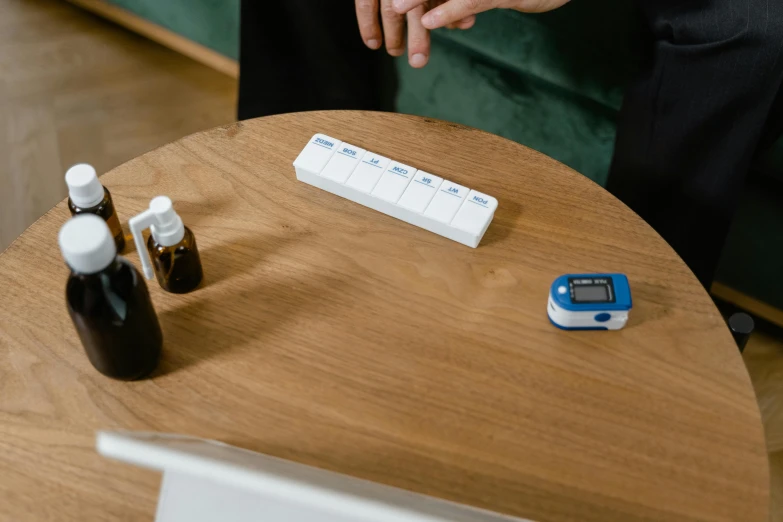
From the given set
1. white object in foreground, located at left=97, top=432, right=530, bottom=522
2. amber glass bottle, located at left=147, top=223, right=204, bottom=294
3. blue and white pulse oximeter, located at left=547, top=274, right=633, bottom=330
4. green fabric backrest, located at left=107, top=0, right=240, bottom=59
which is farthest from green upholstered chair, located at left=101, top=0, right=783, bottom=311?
white object in foreground, located at left=97, top=432, right=530, bottom=522

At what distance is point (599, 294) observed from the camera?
0.64 metres

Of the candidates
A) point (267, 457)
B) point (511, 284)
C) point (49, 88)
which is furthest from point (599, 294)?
point (49, 88)

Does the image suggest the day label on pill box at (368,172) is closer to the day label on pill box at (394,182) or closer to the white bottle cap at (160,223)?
the day label on pill box at (394,182)

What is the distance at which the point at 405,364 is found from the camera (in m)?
0.65

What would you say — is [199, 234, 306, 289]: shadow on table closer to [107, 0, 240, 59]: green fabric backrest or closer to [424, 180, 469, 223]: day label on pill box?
[424, 180, 469, 223]: day label on pill box

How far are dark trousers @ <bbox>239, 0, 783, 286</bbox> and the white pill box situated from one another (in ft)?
1.37

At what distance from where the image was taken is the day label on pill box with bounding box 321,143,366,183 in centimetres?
76

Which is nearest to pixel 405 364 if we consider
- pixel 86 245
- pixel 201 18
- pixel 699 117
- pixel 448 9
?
pixel 86 245

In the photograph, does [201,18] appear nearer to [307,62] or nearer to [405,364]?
[307,62]

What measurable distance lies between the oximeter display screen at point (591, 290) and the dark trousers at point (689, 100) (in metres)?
0.45

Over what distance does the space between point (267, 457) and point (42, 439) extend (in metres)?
0.20

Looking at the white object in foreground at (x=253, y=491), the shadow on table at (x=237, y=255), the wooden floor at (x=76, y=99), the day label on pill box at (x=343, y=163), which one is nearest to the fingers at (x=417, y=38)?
the day label on pill box at (x=343, y=163)

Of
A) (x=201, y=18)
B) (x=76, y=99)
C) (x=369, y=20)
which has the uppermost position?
(x=369, y=20)

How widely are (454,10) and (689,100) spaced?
0.37 meters
